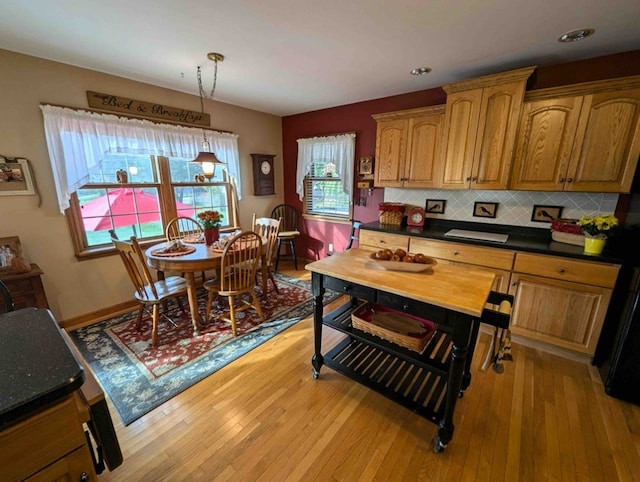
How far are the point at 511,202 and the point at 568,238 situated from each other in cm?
58

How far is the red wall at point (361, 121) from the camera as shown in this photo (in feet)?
7.15

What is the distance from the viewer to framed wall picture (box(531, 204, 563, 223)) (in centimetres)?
246

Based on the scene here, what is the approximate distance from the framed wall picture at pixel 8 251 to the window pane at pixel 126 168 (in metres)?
0.79

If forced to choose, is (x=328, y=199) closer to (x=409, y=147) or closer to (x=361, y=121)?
(x=361, y=121)

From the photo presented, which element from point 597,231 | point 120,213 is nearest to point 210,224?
point 120,213

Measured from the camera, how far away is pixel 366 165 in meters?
3.55

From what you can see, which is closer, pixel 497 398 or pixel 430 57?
pixel 497 398

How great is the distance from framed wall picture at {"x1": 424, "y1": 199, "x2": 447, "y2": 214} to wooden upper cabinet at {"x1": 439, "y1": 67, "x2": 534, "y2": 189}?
1.45 ft

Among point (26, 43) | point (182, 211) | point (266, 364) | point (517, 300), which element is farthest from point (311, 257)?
point (26, 43)

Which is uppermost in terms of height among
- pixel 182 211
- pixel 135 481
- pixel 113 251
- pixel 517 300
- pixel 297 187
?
pixel 297 187

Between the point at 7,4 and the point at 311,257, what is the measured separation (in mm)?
3810

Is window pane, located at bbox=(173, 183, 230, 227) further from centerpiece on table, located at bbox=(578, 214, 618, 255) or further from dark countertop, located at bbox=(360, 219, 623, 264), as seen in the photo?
centerpiece on table, located at bbox=(578, 214, 618, 255)

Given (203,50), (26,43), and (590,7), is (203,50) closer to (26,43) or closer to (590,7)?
(26,43)

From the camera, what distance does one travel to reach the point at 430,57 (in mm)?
2223
